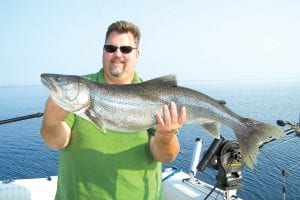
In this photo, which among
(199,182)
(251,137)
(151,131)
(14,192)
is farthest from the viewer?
(199,182)

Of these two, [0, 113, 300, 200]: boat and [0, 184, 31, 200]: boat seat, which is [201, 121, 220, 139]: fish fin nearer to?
[0, 113, 300, 200]: boat

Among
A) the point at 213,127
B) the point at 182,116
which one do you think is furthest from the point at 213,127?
the point at 182,116

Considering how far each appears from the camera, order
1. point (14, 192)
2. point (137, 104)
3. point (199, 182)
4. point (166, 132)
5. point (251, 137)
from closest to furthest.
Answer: point (166, 132) → point (137, 104) → point (251, 137) → point (14, 192) → point (199, 182)

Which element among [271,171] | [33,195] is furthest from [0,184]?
[271,171]

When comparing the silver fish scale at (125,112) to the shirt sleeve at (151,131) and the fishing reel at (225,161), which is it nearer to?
the shirt sleeve at (151,131)

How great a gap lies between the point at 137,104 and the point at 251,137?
1737 millimetres

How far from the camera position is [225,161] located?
678 cm

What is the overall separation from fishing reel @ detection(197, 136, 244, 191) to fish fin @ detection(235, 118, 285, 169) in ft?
5.04

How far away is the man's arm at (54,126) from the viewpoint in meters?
4.34

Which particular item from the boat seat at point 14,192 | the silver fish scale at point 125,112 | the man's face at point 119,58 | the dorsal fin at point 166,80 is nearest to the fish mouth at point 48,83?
the silver fish scale at point 125,112

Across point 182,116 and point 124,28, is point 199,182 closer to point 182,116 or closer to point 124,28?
point 182,116

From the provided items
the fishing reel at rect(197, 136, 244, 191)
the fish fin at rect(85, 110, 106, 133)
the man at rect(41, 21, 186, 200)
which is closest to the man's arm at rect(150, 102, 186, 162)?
the man at rect(41, 21, 186, 200)

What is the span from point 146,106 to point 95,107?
653 mm

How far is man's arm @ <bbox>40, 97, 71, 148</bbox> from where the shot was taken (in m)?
4.34
